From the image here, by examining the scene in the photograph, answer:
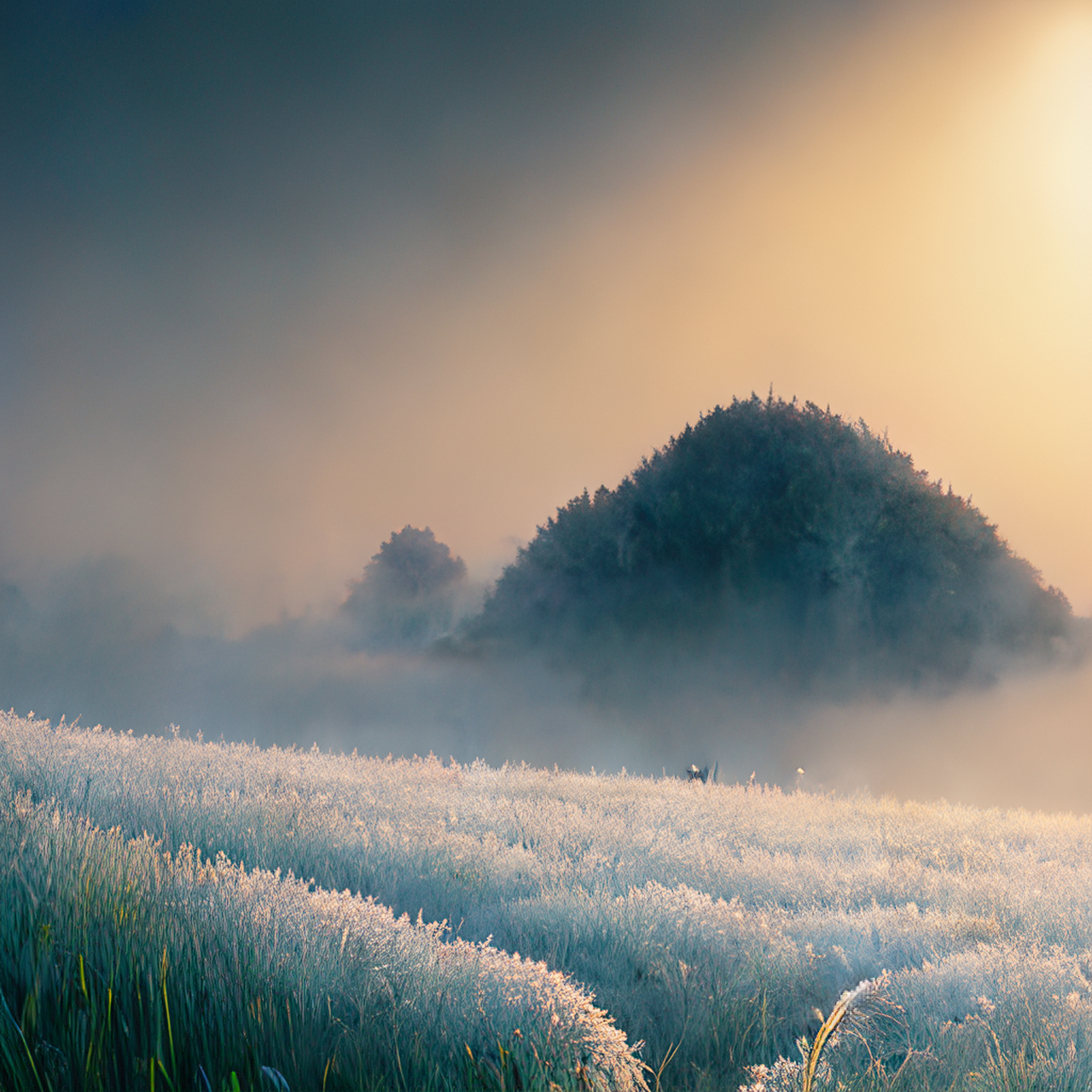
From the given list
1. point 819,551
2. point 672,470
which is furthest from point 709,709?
point 672,470

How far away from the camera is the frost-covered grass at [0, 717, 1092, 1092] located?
2.09 meters

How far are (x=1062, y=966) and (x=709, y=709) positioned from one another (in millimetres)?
11102

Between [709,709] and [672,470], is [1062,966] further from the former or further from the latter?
[672,470]

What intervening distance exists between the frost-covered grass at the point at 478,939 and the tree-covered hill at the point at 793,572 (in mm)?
7908

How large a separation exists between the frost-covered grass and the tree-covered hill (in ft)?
25.9

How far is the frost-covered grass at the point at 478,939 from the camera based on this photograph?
209 centimetres

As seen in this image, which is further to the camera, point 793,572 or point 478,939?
point 793,572

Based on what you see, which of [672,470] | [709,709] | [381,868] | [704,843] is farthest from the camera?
[672,470]

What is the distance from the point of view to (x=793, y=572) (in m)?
15.1

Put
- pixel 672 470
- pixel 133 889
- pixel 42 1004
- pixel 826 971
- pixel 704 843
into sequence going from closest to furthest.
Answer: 1. pixel 42 1004
2. pixel 133 889
3. pixel 826 971
4. pixel 704 843
5. pixel 672 470

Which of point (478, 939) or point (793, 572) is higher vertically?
point (793, 572)

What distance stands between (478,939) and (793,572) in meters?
12.7

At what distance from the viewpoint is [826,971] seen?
144 inches

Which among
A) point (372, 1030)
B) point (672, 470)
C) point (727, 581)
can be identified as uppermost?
point (672, 470)
